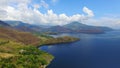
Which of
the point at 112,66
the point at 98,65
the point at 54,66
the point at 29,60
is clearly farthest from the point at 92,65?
the point at 29,60

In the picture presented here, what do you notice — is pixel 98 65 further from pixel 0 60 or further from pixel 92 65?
pixel 0 60

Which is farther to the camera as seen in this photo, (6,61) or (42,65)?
(42,65)

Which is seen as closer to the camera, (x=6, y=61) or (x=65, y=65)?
(x=6, y=61)

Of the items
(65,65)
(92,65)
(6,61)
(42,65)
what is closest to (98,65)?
(92,65)

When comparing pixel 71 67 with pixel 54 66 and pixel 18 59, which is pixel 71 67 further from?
pixel 18 59

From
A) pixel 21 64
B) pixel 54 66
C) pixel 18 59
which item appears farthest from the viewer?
pixel 54 66

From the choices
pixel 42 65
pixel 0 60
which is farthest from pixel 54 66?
pixel 0 60

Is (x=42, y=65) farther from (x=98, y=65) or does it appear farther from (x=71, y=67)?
(x=98, y=65)

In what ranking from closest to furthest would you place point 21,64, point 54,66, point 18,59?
point 21,64
point 18,59
point 54,66
